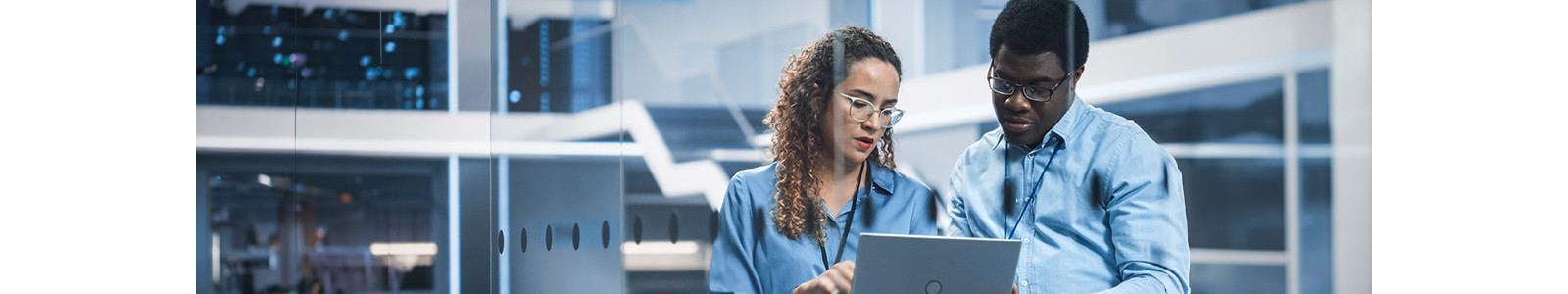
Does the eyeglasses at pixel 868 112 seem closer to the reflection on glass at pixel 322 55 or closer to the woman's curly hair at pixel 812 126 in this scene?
the woman's curly hair at pixel 812 126

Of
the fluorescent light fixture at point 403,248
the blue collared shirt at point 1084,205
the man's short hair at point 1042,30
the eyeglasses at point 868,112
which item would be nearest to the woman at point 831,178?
the eyeglasses at point 868,112

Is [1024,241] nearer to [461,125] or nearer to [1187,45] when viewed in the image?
[1187,45]

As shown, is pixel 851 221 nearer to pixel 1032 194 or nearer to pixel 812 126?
pixel 812 126

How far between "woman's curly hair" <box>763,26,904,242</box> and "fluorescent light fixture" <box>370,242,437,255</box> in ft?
10.8

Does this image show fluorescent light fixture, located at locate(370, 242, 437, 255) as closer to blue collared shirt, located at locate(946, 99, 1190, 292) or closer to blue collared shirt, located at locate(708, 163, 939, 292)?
blue collared shirt, located at locate(708, 163, 939, 292)

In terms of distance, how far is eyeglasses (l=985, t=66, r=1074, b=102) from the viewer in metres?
2.61

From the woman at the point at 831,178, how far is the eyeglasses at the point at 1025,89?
0.25 meters

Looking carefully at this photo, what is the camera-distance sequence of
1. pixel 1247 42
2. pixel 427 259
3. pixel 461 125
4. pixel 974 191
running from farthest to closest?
pixel 427 259 < pixel 461 125 < pixel 1247 42 < pixel 974 191

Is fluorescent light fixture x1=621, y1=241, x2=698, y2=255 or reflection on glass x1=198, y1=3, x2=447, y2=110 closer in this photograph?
fluorescent light fixture x1=621, y1=241, x2=698, y2=255

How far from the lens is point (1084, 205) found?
8.44ft

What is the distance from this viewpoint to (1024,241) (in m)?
2.62

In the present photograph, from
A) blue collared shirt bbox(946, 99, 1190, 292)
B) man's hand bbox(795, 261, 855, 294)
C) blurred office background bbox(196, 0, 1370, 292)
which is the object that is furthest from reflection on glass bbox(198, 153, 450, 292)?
blue collared shirt bbox(946, 99, 1190, 292)
